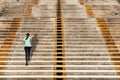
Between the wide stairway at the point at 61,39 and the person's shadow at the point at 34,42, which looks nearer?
the wide stairway at the point at 61,39

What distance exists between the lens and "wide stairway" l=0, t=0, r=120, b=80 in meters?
13.5

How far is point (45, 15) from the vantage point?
19359mm

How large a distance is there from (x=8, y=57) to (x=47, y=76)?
3.13 m

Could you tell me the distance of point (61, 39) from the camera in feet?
53.9

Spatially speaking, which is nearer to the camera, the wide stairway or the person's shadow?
the wide stairway

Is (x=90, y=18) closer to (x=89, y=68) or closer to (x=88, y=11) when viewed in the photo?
(x=88, y=11)

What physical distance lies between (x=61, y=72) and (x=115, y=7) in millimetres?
10234

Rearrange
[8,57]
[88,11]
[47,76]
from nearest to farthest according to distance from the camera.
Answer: [47,76] → [8,57] → [88,11]

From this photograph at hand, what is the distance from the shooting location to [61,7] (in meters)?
21.2

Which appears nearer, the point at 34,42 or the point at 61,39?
the point at 34,42

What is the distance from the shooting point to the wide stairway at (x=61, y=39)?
13547mm

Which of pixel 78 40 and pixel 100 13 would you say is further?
pixel 100 13

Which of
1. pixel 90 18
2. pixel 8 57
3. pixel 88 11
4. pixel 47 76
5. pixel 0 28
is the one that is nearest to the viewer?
pixel 47 76

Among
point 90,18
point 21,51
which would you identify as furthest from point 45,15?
point 21,51
